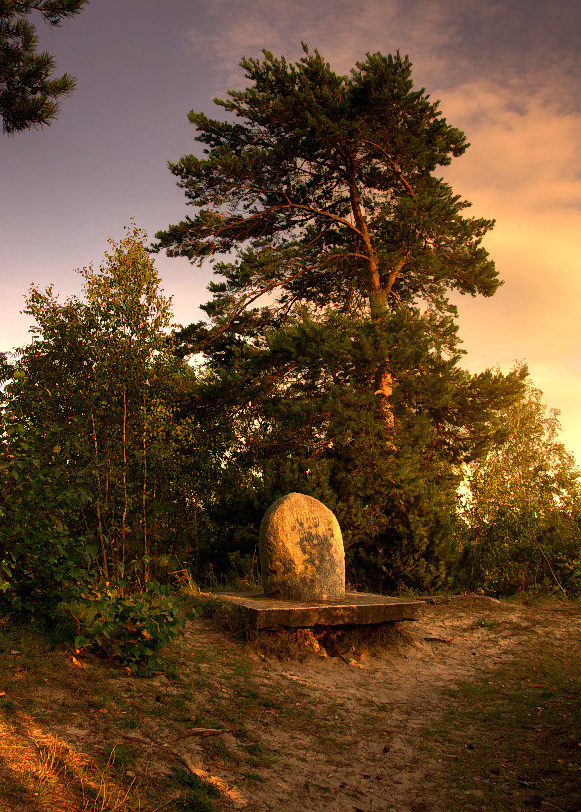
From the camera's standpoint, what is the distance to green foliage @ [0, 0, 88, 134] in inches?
392

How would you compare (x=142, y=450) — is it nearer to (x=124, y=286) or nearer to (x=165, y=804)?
(x=124, y=286)

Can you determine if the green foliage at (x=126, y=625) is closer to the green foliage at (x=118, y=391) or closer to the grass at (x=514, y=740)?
the grass at (x=514, y=740)

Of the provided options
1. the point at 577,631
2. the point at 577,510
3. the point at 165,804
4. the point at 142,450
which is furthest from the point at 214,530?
the point at 165,804

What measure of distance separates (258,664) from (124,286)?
7.85 meters

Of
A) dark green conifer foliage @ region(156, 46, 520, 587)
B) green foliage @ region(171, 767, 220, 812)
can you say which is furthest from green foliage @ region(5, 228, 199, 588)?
green foliage @ region(171, 767, 220, 812)

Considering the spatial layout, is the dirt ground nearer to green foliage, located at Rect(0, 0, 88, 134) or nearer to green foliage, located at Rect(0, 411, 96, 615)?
green foliage, located at Rect(0, 411, 96, 615)

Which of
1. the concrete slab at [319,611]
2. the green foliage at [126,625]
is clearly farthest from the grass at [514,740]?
the green foliage at [126,625]

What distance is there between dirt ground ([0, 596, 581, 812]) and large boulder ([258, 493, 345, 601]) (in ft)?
3.12

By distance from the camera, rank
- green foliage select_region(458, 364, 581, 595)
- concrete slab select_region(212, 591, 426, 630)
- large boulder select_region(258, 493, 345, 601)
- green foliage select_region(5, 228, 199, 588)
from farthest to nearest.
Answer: green foliage select_region(458, 364, 581, 595) → green foliage select_region(5, 228, 199, 588) → large boulder select_region(258, 493, 345, 601) → concrete slab select_region(212, 591, 426, 630)

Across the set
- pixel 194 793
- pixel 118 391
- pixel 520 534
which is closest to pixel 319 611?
pixel 194 793

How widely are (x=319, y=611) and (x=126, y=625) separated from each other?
115 inches

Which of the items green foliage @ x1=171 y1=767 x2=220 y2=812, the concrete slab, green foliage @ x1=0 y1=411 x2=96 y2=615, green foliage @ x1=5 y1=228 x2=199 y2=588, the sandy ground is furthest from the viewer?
green foliage @ x1=5 y1=228 x2=199 y2=588

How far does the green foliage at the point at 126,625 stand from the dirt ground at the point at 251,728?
0.56 feet

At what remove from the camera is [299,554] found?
29.0 ft
